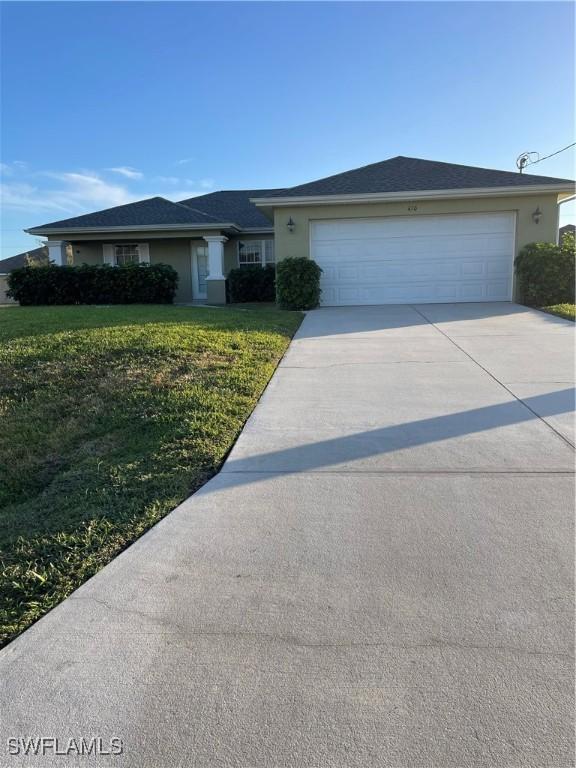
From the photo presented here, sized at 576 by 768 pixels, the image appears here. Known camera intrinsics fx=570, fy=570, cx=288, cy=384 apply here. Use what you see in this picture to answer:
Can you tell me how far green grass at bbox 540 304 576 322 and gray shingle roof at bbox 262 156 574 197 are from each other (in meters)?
3.56

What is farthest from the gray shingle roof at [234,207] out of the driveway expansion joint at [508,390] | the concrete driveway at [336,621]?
the concrete driveway at [336,621]

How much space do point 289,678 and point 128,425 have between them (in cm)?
383

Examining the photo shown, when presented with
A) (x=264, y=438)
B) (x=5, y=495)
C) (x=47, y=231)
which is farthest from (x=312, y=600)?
(x=47, y=231)

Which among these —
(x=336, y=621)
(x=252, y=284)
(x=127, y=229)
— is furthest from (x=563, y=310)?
(x=127, y=229)

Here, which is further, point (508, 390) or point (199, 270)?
point (199, 270)

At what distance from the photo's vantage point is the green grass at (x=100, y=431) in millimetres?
3453

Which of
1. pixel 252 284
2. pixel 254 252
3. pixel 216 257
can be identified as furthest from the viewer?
pixel 254 252

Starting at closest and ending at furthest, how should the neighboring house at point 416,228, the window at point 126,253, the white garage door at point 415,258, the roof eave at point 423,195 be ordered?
the roof eave at point 423,195 → the neighboring house at point 416,228 → the white garage door at point 415,258 → the window at point 126,253

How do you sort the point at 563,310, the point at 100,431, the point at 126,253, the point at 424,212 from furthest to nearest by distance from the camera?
the point at 126,253 → the point at 424,212 → the point at 563,310 → the point at 100,431

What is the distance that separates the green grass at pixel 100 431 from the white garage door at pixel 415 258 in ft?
20.4

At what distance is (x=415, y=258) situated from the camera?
52.0ft

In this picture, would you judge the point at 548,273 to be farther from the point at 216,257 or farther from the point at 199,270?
the point at 199,270

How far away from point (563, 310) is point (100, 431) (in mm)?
10801

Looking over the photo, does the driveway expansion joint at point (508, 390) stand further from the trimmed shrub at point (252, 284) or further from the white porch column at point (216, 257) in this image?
Answer: the white porch column at point (216, 257)
